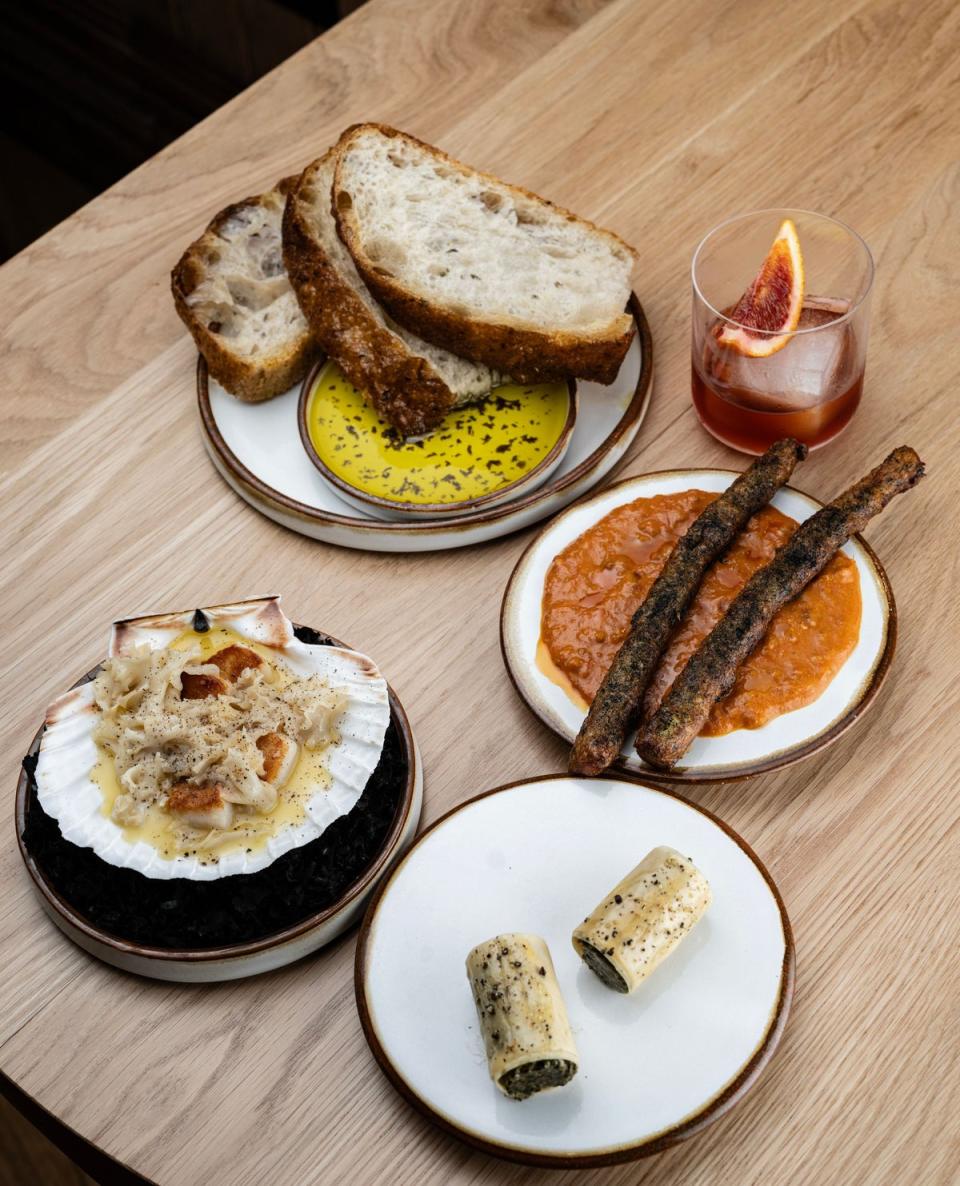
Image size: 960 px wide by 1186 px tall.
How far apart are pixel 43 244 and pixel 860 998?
1.74 m

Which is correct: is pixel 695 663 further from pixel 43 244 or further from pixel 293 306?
pixel 43 244

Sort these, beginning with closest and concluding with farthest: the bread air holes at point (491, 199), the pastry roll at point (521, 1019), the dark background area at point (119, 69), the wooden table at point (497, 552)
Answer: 1. the pastry roll at point (521, 1019)
2. the wooden table at point (497, 552)
3. the bread air holes at point (491, 199)
4. the dark background area at point (119, 69)

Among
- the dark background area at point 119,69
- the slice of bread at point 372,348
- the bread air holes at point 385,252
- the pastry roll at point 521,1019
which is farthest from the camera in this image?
the dark background area at point 119,69

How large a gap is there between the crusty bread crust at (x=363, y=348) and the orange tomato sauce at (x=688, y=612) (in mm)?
312

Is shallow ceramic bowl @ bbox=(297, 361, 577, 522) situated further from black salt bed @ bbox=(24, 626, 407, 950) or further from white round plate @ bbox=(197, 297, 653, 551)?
black salt bed @ bbox=(24, 626, 407, 950)

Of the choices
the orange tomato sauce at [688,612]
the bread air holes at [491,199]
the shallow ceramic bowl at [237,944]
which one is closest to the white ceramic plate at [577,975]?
the shallow ceramic bowl at [237,944]

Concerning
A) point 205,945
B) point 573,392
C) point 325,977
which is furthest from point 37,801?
point 573,392

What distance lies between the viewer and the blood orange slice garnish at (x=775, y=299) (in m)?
1.63

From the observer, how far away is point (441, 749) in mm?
1526

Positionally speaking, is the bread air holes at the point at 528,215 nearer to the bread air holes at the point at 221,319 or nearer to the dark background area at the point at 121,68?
the bread air holes at the point at 221,319

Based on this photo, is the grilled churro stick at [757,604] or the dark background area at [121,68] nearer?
the grilled churro stick at [757,604]

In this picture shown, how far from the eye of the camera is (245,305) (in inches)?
75.7

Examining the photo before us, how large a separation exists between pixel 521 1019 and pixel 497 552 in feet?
2.29

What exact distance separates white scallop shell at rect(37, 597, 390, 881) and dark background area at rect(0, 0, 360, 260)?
2.69 m
